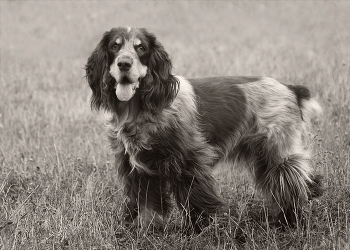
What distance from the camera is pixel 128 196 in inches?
193

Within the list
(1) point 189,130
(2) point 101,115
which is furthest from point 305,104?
(2) point 101,115

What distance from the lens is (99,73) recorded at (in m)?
4.71

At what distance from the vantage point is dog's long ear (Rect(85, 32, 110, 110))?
4.67 meters

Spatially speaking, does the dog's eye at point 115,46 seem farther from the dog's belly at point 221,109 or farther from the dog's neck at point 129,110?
the dog's belly at point 221,109

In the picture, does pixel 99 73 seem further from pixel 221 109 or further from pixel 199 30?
pixel 199 30

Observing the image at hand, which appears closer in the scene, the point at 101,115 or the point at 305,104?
the point at 305,104

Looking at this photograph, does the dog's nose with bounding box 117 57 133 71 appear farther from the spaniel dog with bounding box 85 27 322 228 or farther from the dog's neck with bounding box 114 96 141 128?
the dog's neck with bounding box 114 96 141 128

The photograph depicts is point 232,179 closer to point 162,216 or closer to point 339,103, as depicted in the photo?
point 162,216

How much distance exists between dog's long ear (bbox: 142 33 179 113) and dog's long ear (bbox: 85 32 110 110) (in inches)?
14.0

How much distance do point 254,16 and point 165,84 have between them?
44.7 feet

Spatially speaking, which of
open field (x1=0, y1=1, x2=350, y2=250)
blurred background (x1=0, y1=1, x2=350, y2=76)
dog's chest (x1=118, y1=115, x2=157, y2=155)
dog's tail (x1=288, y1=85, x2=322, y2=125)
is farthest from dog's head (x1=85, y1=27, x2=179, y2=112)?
blurred background (x1=0, y1=1, x2=350, y2=76)

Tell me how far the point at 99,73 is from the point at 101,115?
5.58 ft

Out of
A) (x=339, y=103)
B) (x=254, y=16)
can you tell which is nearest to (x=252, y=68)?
(x=339, y=103)

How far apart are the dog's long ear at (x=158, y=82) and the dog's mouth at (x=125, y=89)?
13 centimetres
